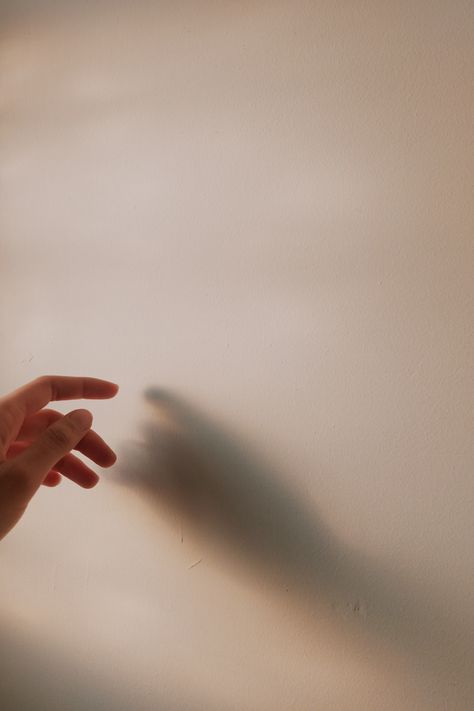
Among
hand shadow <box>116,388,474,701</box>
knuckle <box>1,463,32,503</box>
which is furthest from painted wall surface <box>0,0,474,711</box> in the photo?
knuckle <box>1,463,32,503</box>

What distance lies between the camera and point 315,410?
60 cm

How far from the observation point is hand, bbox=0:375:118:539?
1.92 ft

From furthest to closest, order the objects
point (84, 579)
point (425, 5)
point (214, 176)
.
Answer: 1. point (84, 579)
2. point (214, 176)
3. point (425, 5)

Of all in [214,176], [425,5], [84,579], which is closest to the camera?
[425,5]

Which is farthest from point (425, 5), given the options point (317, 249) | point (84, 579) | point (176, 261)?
point (84, 579)

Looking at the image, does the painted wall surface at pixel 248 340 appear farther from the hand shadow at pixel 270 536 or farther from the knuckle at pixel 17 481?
the knuckle at pixel 17 481

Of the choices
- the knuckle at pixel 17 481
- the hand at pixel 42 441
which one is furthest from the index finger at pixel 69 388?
the knuckle at pixel 17 481

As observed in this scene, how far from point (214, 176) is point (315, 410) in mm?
262

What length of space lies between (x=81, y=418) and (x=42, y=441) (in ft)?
0.21

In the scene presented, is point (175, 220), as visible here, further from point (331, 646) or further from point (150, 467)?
point (331, 646)

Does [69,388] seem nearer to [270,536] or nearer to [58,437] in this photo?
[58,437]

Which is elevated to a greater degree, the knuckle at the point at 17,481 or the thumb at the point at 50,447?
the thumb at the point at 50,447

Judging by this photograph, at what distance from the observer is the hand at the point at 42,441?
0.58 metres

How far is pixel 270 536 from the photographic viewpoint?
25.0 inches
